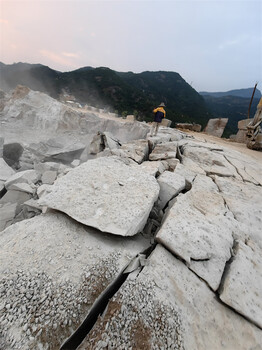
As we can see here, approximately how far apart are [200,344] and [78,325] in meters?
0.80

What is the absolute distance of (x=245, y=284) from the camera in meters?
1.37

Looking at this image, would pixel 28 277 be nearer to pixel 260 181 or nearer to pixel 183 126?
pixel 260 181

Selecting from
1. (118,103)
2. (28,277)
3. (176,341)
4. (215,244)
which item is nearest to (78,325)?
(28,277)

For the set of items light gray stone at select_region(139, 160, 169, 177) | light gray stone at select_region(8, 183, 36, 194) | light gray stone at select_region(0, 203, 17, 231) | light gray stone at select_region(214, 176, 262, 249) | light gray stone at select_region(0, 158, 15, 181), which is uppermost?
light gray stone at select_region(139, 160, 169, 177)

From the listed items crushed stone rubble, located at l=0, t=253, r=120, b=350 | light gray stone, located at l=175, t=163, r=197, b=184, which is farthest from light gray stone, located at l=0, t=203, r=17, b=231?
light gray stone, located at l=175, t=163, r=197, b=184

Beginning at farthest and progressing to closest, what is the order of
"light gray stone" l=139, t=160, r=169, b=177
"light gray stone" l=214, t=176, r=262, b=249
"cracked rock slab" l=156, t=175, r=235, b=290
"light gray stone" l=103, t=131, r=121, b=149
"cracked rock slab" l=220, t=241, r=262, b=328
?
"light gray stone" l=103, t=131, r=121, b=149, "light gray stone" l=139, t=160, r=169, b=177, "light gray stone" l=214, t=176, r=262, b=249, "cracked rock slab" l=156, t=175, r=235, b=290, "cracked rock slab" l=220, t=241, r=262, b=328

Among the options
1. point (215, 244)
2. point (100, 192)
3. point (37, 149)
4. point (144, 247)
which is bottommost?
point (37, 149)

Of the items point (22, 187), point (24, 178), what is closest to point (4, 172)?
point (24, 178)

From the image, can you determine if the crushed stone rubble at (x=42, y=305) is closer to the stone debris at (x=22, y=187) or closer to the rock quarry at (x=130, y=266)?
the rock quarry at (x=130, y=266)

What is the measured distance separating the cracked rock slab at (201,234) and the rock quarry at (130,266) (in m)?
0.01

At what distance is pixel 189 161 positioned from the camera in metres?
3.43

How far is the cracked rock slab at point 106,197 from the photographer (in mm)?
1576

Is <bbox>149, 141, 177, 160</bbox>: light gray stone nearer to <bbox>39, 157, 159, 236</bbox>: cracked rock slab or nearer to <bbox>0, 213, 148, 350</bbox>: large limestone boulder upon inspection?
<bbox>39, 157, 159, 236</bbox>: cracked rock slab

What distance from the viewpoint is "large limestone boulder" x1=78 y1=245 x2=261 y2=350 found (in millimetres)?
1020
